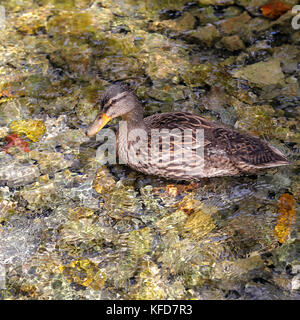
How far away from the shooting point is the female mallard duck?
4.36 m

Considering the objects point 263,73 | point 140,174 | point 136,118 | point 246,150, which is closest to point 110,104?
point 136,118

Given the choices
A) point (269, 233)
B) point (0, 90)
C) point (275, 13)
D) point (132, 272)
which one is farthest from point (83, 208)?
point (275, 13)

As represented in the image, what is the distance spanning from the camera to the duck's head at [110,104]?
4305 mm

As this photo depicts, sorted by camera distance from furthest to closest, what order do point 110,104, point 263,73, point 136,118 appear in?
point 263,73 < point 136,118 < point 110,104

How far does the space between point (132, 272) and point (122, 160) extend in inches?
53.3

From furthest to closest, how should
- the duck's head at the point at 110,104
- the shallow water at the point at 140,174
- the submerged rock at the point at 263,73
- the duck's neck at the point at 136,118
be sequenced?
the submerged rock at the point at 263,73, the duck's neck at the point at 136,118, the duck's head at the point at 110,104, the shallow water at the point at 140,174

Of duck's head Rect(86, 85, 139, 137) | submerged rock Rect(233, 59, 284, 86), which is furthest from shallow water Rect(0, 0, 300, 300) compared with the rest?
duck's head Rect(86, 85, 139, 137)

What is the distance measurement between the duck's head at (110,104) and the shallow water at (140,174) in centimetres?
52

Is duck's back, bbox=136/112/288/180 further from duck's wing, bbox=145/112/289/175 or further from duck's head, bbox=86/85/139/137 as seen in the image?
duck's head, bbox=86/85/139/137

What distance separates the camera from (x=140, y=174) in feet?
15.2

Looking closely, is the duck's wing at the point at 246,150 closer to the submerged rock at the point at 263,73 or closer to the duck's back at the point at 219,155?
the duck's back at the point at 219,155

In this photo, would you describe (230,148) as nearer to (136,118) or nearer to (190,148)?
(190,148)

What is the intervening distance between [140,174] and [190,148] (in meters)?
0.65

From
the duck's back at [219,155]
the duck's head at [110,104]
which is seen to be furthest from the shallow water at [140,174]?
the duck's head at [110,104]
